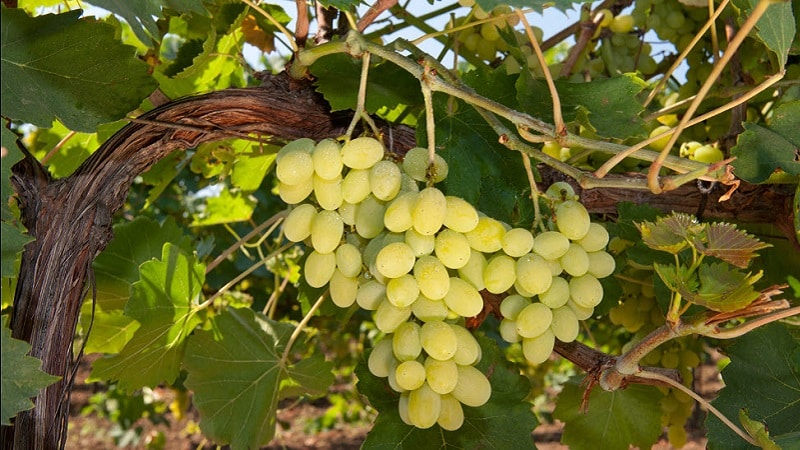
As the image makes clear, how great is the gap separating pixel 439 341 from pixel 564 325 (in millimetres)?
157

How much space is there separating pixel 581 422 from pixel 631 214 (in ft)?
1.23

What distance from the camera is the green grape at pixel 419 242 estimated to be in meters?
0.73

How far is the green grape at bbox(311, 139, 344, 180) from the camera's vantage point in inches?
30.0

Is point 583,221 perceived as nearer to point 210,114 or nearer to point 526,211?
point 526,211

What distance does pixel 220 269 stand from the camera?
8.30 ft

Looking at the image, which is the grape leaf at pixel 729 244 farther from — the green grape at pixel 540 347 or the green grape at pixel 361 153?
the green grape at pixel 361 153

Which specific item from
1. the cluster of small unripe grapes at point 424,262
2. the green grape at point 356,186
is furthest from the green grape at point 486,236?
the green grape at point 356,186

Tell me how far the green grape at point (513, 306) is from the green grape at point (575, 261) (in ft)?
0.18

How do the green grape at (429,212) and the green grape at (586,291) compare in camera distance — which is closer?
the green grape at (429,212)

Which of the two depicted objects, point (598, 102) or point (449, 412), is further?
point (598, 102)

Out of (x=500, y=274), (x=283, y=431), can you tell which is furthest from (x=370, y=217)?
(x=283, y=431)

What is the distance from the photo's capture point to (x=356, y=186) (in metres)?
0.77

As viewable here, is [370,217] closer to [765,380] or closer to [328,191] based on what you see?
[328,191]

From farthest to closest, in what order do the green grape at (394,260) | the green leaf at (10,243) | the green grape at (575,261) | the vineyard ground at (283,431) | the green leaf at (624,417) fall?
the vineyard ground at (283,431), the green leaf at (624,417), the green grape at (575,261), the green grape at (394,260), the green leaf at (10,243)
